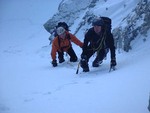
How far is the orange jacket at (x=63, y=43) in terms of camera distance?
956 cm

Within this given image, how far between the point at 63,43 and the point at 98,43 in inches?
73.3

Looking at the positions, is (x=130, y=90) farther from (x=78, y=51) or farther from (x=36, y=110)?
(x=78, y=51)

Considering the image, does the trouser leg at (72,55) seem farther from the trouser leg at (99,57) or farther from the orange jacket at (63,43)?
the trouser leg at (99,57)

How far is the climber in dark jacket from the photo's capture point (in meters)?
7.76

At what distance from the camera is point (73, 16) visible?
47.8ft

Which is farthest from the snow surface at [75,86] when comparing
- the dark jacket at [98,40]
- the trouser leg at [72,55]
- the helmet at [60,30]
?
the helmet at [60,30]

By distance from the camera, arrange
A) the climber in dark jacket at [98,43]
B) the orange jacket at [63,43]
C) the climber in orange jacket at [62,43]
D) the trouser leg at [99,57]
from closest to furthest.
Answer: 1. the climber in dark jacket at [98,43]
2. the trouser leg at [99,57]
3. the climber in orange jacket at [62,43]
4. the orange jacket at [63,43]

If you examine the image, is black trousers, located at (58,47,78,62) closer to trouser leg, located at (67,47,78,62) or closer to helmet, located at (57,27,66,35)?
trouser leg, located at (67,47,78,62)

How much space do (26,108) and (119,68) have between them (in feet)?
9.83

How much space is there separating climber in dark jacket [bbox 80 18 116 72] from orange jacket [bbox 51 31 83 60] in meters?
1.08

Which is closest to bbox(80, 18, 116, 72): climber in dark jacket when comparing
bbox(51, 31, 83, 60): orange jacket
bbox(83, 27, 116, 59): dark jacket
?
bbox(83, 27, 116, 59): dark jacket

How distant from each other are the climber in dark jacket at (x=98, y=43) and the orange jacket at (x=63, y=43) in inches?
42.6

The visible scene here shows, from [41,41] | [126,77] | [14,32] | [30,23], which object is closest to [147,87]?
[126,77]

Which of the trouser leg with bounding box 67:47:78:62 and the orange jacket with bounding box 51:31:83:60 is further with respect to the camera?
the trouser leg with bounding box 67:47:78:62
